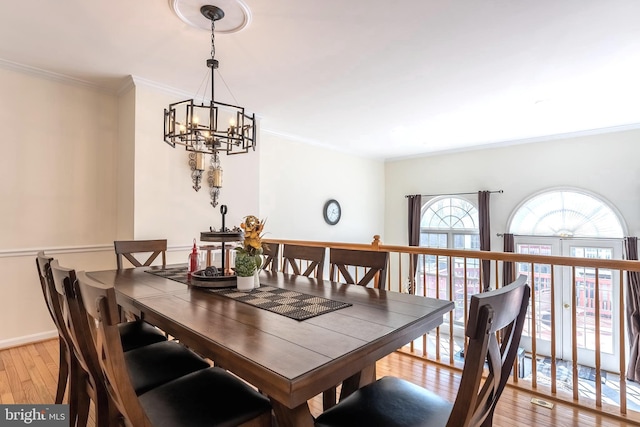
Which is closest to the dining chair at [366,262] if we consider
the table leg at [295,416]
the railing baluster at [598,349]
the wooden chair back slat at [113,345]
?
the table leg at [295,416]

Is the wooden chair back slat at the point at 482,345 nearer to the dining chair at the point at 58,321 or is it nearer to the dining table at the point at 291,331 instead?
the dining table at the point at 291,331

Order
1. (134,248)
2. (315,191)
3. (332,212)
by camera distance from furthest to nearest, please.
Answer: (332,212) → (315,191) → (134,248)

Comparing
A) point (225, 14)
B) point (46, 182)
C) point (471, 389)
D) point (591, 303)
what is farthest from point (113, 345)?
point (591, 303)

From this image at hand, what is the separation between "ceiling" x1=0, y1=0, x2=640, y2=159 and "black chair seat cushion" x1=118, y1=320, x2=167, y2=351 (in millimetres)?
2070

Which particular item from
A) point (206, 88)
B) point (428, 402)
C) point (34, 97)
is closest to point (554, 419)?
point (428, 402)

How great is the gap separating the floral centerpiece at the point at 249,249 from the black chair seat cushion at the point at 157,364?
1.61 feet

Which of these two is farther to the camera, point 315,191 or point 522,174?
point 315,191

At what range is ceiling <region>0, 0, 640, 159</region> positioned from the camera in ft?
7.18

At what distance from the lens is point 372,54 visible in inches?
109

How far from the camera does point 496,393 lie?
3.63ft

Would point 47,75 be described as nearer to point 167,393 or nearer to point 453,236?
point 167,393

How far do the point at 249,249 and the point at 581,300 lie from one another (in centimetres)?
597

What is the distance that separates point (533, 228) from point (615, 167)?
1388 millimetres

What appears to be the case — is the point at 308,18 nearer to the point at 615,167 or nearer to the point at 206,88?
the point at 206,88
